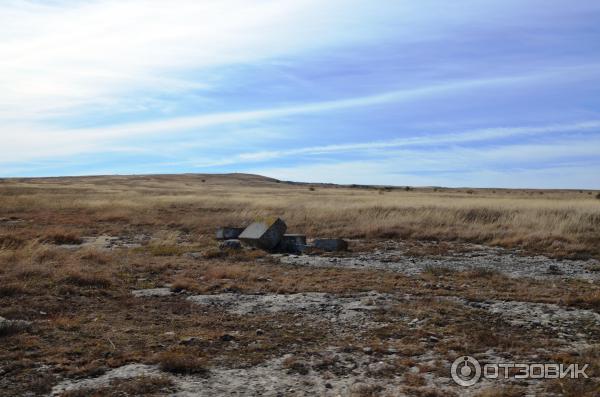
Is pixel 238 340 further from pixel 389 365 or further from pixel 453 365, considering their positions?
pixel 453 365

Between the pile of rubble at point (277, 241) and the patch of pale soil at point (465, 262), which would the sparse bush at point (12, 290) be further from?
the pile of rubble at point (277, 241)

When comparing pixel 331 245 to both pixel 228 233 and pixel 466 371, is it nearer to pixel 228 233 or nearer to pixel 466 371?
pixel 228 233

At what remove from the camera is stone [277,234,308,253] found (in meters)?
19.1

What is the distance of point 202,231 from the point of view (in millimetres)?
25578

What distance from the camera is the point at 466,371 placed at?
21.1ft

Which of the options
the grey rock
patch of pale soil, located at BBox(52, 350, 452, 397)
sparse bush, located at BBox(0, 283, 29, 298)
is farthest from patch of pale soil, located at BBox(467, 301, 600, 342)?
sparse bush, located at BBox(0, 283, 29, 298)

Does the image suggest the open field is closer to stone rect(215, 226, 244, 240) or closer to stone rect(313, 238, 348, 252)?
stone rect(313, 238, 348, 252)

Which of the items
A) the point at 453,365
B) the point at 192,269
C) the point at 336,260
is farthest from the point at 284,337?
the point at 336,260

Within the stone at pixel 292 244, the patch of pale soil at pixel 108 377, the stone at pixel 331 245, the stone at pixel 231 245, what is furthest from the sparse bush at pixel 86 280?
the stone at pixel 331 245

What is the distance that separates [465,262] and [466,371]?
10746 mm

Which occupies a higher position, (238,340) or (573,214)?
(573,214)

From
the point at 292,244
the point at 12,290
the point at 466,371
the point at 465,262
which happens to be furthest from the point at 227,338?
the point at 292,244

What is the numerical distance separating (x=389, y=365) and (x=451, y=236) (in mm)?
16724

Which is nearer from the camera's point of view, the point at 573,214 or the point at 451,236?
the point at 451,236
